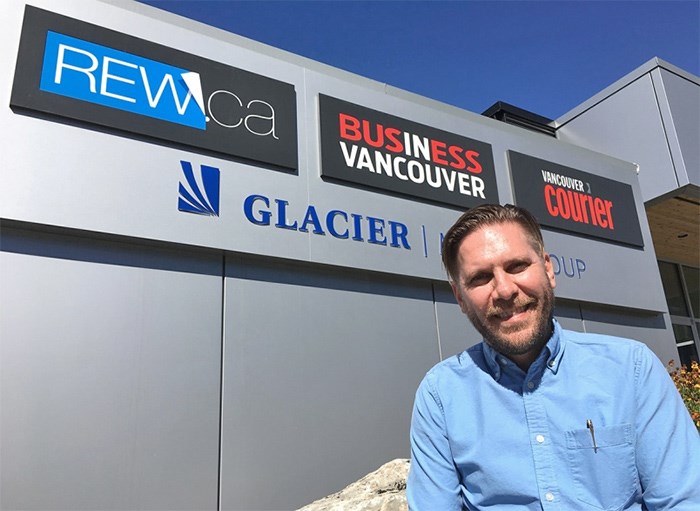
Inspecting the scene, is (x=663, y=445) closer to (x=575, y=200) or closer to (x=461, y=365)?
(x=461, y=365)

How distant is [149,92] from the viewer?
12.6 feet

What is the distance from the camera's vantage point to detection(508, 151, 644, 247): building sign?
5.96m

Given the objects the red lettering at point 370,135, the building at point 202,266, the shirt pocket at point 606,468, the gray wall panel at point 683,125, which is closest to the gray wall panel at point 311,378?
the building at point 202,266

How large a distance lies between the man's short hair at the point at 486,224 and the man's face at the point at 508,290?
0.02m

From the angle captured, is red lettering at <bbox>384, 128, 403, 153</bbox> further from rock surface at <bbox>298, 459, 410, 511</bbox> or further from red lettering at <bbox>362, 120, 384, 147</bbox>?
rock surface at <bbox>298, 459, 410, 511</bbox>

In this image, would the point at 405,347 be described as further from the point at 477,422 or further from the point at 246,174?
the point at 477,422

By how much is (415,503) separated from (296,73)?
3998 millimetres

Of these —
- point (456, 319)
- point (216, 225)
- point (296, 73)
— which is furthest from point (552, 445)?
point (296, 73)

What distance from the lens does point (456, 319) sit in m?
4.96

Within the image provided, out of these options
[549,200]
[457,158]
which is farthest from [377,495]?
[549,200]

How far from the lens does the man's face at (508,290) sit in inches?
58.9

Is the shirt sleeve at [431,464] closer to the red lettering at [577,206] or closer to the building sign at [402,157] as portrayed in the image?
the building sign at [402,157]

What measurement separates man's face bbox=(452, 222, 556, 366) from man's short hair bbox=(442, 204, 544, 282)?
0.06ft

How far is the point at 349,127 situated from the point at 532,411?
3.71 meters
